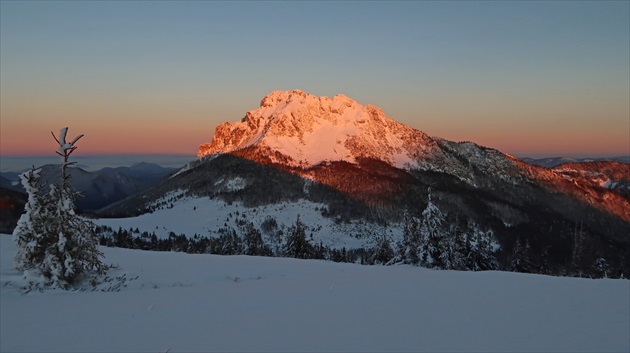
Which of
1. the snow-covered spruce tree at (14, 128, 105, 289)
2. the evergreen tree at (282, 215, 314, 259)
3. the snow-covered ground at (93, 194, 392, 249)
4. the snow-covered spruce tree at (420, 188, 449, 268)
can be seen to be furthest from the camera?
the snow-covered ground at (93, 194, 392, 249)

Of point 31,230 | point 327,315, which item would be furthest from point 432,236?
point 31,230

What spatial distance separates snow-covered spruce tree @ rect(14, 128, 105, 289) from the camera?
13102mm

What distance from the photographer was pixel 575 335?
29.8ft

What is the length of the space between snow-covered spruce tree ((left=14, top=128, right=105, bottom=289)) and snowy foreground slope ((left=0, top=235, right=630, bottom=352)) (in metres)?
0.94

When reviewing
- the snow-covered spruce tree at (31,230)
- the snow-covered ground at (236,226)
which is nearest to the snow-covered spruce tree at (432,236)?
the snow-covered spruce tree at (31,230)

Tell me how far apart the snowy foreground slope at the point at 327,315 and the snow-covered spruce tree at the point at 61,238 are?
0.94 meters

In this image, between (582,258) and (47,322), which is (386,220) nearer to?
(582,258)

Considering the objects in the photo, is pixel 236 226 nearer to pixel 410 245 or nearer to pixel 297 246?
pixel 297 246

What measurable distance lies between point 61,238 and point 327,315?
9.69 m

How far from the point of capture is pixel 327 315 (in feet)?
32.8

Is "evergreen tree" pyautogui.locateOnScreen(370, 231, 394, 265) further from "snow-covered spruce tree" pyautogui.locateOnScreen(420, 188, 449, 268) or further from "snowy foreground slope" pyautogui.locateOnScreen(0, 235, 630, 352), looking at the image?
"snowy foreground slope" pyautogui.locateOnScreen(0, 235, 630, 352)

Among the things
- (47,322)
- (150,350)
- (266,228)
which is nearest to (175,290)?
(47,322)

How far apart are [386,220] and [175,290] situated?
19102 centimetres

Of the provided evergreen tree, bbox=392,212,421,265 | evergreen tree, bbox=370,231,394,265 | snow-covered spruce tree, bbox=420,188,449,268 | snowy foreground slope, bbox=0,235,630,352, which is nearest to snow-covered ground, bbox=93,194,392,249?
evergreen tree, bbox=370,231,394,265
